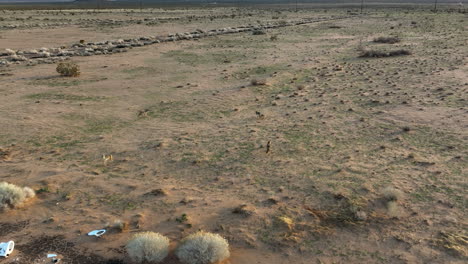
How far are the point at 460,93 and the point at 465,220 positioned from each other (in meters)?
10.5

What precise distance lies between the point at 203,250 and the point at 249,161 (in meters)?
4.38

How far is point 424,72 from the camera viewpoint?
65.8 feet

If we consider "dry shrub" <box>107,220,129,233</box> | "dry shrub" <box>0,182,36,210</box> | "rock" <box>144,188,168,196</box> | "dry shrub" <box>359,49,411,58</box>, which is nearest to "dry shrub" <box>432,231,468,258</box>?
"rock" <box>144,188,168,196</box>

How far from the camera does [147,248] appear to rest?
6.38 m

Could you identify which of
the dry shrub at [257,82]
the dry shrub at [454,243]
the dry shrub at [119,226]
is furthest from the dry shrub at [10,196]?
the dry shrub at [257,82]

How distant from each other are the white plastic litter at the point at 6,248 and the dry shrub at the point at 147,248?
223cm

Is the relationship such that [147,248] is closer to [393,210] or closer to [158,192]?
[158,192]

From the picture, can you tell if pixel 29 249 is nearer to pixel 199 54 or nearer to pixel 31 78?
pixel 31 78

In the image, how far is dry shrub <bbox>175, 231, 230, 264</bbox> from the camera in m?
6.32

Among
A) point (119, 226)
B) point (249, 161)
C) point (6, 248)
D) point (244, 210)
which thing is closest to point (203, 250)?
point (244, 210)

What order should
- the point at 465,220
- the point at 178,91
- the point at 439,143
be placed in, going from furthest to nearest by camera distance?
the point at 178,91, the point at 439,143, the point at 465,220

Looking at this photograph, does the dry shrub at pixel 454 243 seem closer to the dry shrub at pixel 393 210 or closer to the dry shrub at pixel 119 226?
the dry shrub at pixel 393 210

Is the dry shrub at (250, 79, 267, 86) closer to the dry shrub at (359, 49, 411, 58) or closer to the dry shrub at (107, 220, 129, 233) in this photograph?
the dry shrub at (359, 49, 411, 58)

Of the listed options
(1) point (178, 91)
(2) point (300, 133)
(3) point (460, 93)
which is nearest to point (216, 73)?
(1) point (178, 91)
